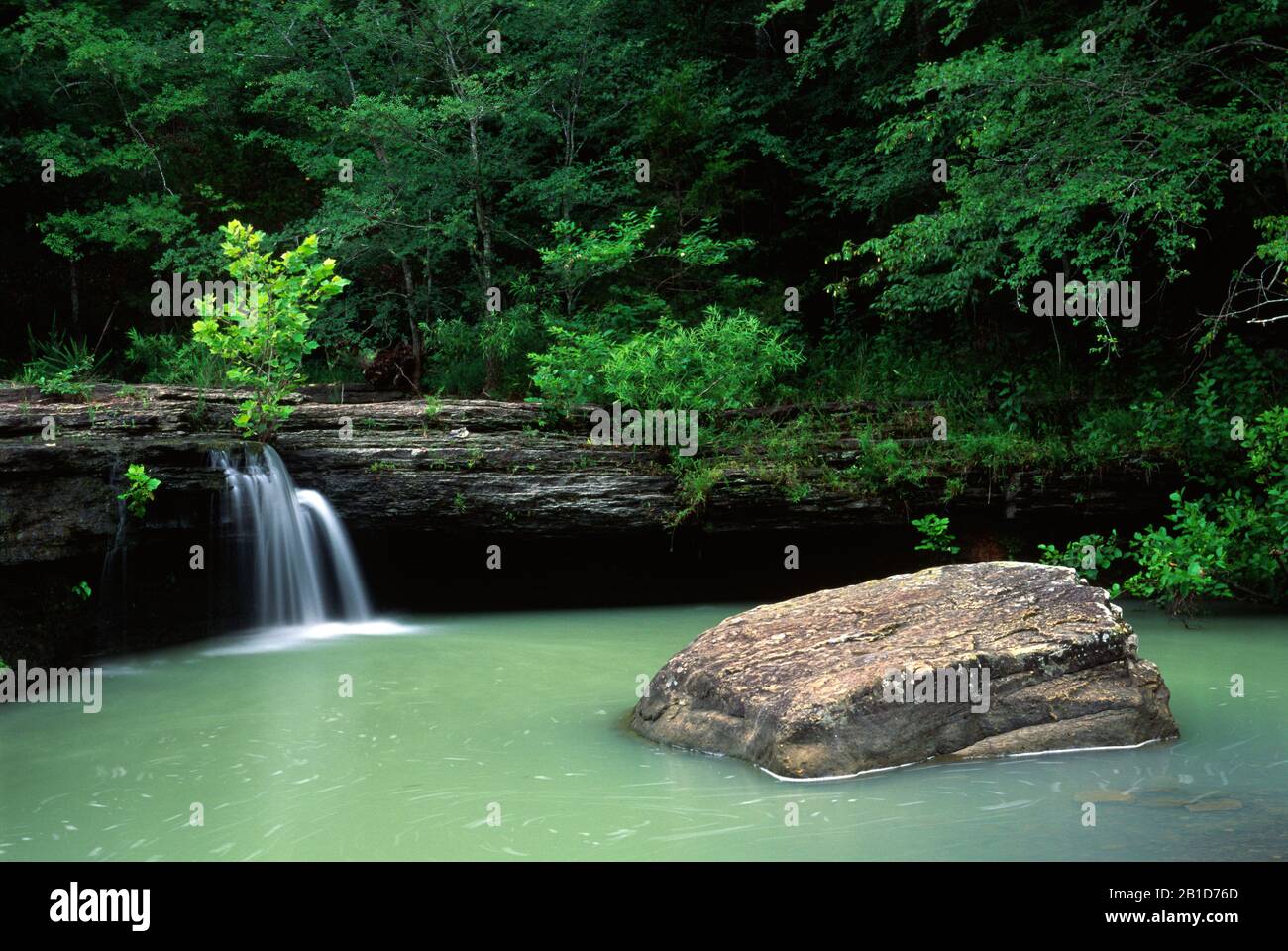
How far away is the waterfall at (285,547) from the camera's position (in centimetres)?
1005

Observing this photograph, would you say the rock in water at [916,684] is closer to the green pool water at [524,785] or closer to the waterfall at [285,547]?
the green pool water at [524,785]

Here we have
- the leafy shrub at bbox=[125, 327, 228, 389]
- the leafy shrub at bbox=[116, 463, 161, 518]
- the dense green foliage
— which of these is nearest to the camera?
the leafy shrub at bbox=[116, 463, 161, 518]

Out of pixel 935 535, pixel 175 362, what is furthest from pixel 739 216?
pixel 175 362

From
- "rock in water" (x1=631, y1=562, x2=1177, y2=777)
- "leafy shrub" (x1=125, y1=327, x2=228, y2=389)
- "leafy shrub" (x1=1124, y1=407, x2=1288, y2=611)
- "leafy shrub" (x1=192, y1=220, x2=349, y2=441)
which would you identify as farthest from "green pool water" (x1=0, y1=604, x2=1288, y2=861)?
"leafy shrub" (x1=125, y1=327, x2=228, y2=389)

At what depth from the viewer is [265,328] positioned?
10.8 m

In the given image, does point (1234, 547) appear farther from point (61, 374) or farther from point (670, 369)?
point (61, 374)

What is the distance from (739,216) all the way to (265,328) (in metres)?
9.71

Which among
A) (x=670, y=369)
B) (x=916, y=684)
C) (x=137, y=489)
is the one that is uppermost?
(x=670, y=369)

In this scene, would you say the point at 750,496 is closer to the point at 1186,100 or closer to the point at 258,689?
the point at 258,689

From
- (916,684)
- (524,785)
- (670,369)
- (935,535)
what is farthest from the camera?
(670,369)

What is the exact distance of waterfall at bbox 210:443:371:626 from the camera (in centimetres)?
1005

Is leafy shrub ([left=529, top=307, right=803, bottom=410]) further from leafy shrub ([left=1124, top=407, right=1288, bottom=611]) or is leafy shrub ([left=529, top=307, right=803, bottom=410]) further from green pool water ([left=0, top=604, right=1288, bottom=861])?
leafy shrub ([left=1124, top=407, right=1288, bottom=611])

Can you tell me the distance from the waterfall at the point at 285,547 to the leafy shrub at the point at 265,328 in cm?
44

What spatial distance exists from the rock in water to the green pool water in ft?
0.56
